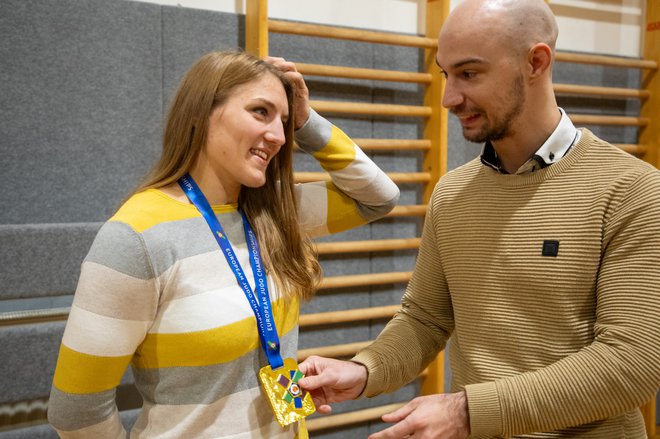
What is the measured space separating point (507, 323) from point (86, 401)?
880 mm

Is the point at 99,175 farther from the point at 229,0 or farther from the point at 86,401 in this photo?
the point at 86,401

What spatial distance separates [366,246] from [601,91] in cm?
166

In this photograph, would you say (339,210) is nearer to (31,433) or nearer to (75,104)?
(75,104)

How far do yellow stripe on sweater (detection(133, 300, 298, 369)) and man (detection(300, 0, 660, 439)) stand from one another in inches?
8.1

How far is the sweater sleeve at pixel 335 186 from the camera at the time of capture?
178cm

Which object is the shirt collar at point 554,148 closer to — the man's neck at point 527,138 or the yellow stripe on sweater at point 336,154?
the man's neck at point 527,138

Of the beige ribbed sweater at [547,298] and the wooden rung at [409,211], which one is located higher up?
the beige ribbed sweater at [547,298]

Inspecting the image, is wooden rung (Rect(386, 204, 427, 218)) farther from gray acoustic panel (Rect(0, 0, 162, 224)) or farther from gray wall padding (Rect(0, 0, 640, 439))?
gray acoustic panel (Rect(0, 0, 162, 224))

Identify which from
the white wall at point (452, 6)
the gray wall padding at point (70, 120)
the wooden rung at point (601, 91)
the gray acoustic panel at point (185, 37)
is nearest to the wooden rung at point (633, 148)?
the wooden rung at point (601, 91)

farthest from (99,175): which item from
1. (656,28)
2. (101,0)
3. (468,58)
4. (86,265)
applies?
(656,28)

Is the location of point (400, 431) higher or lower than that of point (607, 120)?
lower

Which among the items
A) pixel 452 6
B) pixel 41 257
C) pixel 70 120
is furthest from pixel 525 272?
pixel 452 6

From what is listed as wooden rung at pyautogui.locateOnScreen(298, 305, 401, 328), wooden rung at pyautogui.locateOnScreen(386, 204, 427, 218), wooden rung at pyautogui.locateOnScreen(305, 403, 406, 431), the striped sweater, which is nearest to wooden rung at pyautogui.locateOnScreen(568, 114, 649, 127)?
wooden rung at pyautogui.locateOnScreen(386, 204, 427, 218)

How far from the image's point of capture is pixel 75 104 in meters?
2.41
